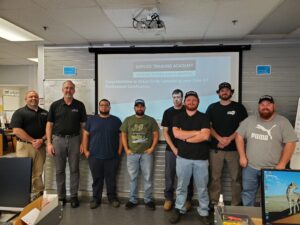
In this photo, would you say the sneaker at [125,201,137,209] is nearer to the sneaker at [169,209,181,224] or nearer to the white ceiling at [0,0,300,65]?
the sneaker at [169,209,181,224]

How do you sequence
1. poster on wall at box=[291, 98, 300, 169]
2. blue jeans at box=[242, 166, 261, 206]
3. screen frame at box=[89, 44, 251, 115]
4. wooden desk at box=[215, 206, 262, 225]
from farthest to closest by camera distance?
screen frame at box=[89, 44, 251, 115]
poster on wall at box=[291, 98, 300, 169]
blue jeans at box=[242, 166, 261, 206]
wooden desk at box=[215, 206, 262, 225]

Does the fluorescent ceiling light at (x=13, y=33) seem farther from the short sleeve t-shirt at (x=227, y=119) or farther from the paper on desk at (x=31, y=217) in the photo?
the short sleeve t-shirt at (x=227, y=119)

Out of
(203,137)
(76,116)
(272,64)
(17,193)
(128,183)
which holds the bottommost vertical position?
(128,183)

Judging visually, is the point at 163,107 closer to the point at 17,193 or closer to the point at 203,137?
the point at 203,137

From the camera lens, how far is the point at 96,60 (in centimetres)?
405

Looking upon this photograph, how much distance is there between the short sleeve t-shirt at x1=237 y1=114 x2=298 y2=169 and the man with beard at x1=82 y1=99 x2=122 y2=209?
190cm

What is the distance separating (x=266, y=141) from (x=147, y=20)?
6.52 feet

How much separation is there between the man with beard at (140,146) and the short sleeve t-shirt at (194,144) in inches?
24.7


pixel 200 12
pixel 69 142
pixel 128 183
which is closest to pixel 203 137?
pixel 200 12

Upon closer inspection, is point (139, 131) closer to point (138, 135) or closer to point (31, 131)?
point (138, 135)

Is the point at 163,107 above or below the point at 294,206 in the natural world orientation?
above

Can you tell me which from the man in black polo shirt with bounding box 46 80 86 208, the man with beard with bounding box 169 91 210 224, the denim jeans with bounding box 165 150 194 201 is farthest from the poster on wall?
the man in black polo shirt with bounding box 46 80 86 208

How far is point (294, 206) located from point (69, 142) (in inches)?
122

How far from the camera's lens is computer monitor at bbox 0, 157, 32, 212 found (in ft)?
5.28
